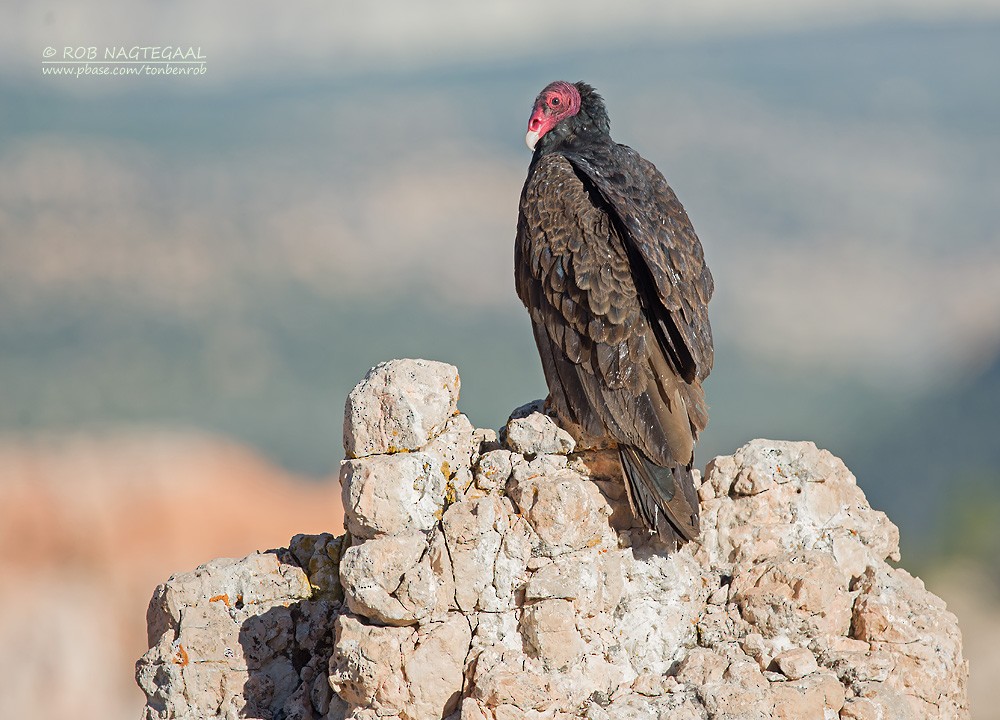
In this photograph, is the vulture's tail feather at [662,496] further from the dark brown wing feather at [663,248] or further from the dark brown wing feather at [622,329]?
the dark brown wing feather at [663,248]

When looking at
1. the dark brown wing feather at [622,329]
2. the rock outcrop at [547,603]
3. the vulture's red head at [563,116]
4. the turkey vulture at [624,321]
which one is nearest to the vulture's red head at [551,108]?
the vulture's red head at [563,116]

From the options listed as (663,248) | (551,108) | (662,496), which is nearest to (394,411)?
(662,496)

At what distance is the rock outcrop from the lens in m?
6.03

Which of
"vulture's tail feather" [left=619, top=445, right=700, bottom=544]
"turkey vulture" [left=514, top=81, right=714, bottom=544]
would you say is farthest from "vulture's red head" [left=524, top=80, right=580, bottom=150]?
"vulture's tail feather" [left=619, top=445, right=700, bottom=544]

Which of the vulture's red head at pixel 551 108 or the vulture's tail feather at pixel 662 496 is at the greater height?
the vulture's red head at pixel 551 108

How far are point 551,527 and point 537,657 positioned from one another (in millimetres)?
700

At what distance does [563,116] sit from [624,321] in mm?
2132

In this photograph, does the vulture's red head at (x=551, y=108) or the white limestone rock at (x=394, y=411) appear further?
the vulture's red head at (x=551, y=108)

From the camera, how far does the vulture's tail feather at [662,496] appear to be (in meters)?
6.30

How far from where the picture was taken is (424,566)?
238 inches

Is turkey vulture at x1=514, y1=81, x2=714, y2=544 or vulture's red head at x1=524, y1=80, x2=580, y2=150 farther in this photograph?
vulture's red head at x1=524, y1=80, x2=580, y2=150

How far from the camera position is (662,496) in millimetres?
6348

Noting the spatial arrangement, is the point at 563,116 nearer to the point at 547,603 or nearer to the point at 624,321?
the point at 624,321

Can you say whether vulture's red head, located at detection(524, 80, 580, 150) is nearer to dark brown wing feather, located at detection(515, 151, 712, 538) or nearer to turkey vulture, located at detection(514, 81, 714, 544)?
turkey vulture, located at detection(514, 81, 714, 544)
